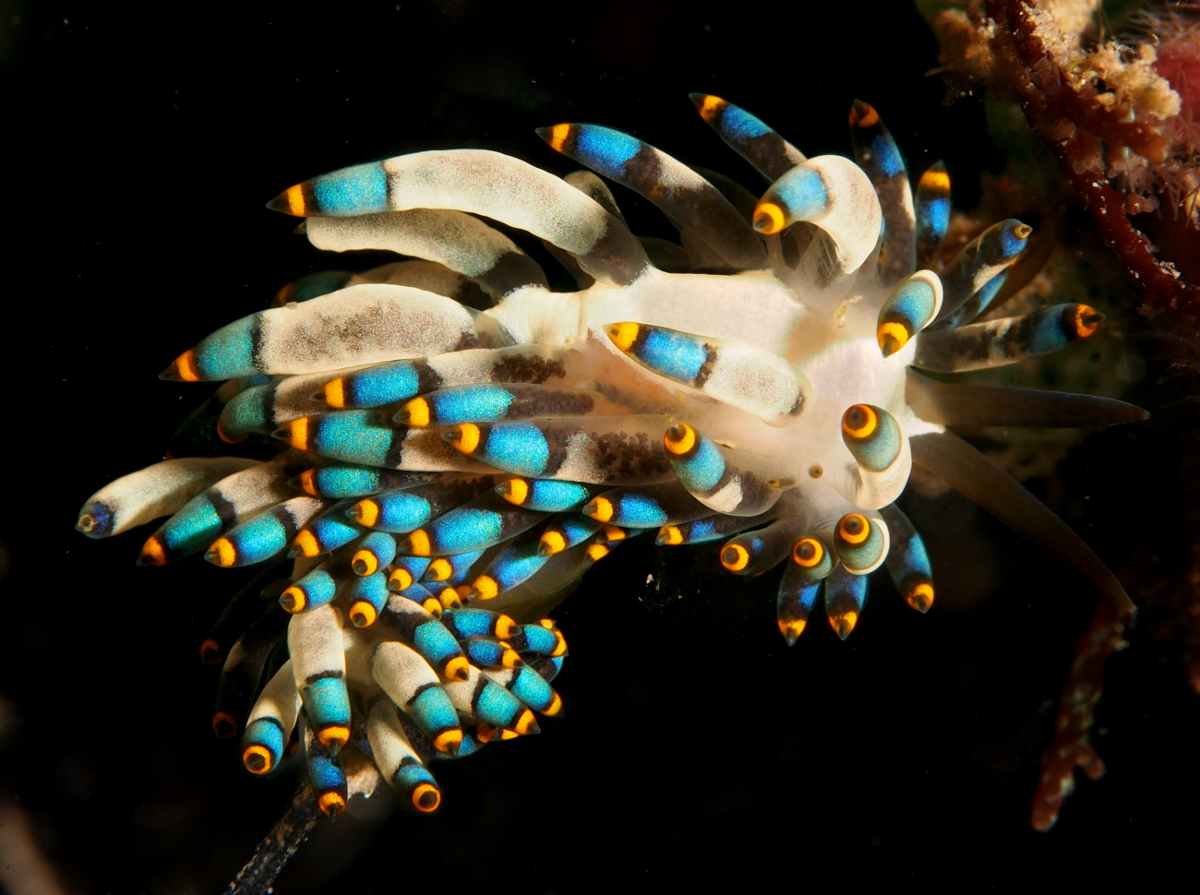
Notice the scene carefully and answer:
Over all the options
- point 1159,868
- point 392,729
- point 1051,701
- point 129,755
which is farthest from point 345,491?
point 1159,868

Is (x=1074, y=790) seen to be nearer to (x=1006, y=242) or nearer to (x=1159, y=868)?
(x=1159, y=868)

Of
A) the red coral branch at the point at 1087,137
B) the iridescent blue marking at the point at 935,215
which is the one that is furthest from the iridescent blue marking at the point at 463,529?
the red coral branch at the point at 1087,137

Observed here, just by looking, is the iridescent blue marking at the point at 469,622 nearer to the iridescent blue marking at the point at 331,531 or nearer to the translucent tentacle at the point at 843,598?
the iridescent blue marking at the point at 331,531

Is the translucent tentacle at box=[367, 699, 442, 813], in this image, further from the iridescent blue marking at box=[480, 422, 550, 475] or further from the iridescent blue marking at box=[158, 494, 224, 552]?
the iridescent blue marking at box=[480, 422, 550, 475]

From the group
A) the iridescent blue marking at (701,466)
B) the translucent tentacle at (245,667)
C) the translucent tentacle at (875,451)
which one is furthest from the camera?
the translucent tentacle at (245,667)

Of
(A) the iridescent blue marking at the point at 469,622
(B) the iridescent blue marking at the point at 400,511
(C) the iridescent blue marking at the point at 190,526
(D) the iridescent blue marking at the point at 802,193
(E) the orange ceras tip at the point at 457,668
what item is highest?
(D) the iridescent blue marking at the point at 802,193

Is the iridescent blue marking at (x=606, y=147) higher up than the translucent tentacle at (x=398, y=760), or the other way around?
the iridescent blue marking at (x=606, y=147)
